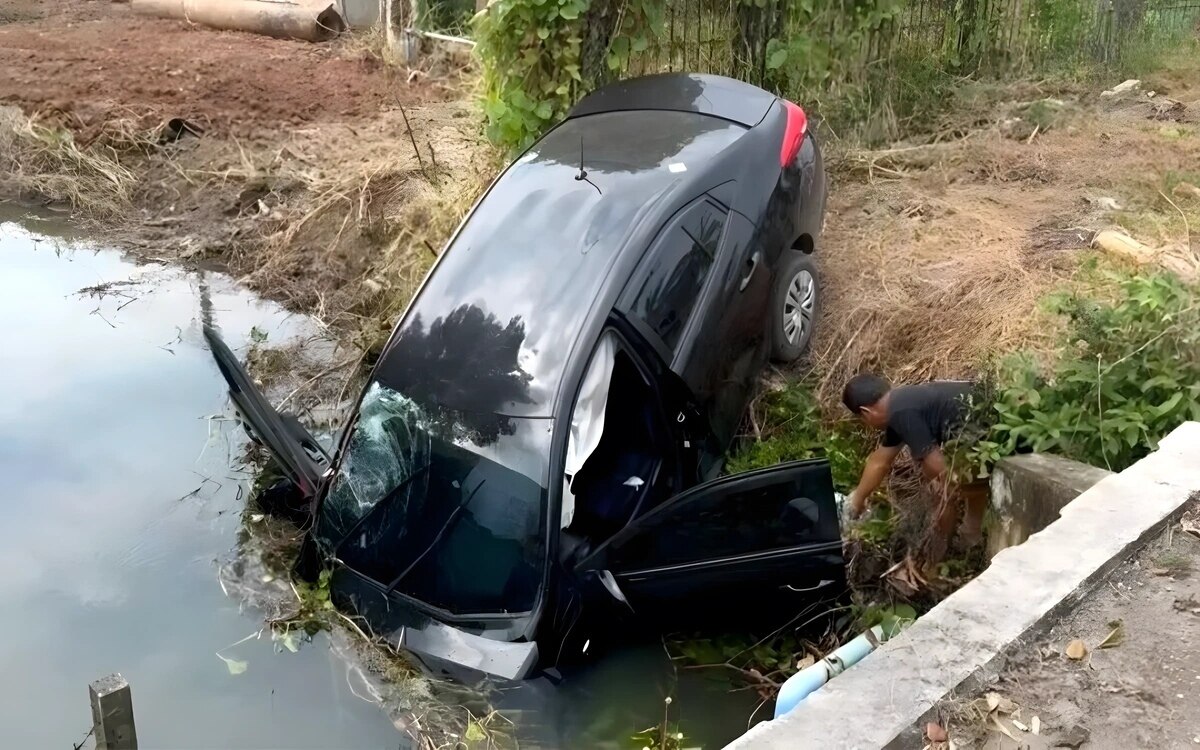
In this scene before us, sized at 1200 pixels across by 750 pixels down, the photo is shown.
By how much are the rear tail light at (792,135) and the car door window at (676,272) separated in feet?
2.36

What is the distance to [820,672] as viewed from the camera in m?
3.12

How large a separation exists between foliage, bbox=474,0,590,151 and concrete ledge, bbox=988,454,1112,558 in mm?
4248

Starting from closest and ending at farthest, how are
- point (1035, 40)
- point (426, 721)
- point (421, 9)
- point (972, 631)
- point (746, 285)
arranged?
point (972, 631) → point (426, 721) → point (746, 285) → point (1035, 40) → point (421, 9)

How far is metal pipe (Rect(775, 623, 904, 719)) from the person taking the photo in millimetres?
3000

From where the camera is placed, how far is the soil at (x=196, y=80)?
34.5ft

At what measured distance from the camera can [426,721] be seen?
3.79m

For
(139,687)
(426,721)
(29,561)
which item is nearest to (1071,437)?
(426,721)

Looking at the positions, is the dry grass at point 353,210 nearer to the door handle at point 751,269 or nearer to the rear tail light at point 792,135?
the rear tail light at point 792,135

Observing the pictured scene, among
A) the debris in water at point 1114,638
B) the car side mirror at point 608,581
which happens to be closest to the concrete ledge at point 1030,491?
the debris in water at point 1114,638

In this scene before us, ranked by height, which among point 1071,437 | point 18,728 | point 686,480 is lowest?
point 18,728

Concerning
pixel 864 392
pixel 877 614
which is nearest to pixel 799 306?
pixel 864 392

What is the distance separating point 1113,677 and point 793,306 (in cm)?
283

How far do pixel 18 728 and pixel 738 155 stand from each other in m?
4.02

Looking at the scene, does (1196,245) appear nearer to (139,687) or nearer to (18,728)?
(139,687)
